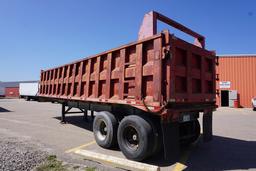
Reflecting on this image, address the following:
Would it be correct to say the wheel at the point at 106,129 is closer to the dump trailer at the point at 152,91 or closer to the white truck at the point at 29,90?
the dump trailer at the point at 152,91

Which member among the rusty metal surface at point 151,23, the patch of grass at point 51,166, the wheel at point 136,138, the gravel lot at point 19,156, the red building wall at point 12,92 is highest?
A: the rusty metal surface at point 151,23

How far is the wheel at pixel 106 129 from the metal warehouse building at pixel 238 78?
22.6 metres

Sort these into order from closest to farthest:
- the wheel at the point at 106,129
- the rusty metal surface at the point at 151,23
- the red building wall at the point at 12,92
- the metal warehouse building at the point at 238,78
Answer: the rusty metal surface at the point at 151,23, the wheel at the point at 106,129, the metal warehouse building at the point at 238,78, the red building wall at the point at 12,92

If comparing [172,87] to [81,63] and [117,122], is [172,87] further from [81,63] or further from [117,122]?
[81,63]

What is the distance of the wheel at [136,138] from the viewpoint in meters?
4.93

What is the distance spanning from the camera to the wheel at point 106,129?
19.9ft

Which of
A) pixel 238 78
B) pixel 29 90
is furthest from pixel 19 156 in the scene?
pixel 29 90

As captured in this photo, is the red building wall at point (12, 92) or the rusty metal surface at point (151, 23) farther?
the red building wall at point (12, 92)

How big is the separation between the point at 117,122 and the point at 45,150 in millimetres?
2001

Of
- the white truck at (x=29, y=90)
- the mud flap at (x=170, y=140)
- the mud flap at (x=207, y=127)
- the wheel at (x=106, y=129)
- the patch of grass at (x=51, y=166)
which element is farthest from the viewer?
the white truck at (x=29, y=90)

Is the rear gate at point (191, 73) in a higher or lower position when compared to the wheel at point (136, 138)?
higher

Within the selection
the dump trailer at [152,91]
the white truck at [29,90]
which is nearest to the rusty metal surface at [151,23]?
the dump trailer at [152,91]

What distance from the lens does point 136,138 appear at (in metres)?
5.35

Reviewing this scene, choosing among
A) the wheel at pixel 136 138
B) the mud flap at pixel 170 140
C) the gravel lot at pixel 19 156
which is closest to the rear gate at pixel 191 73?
the mud flap at pixel 170 140
